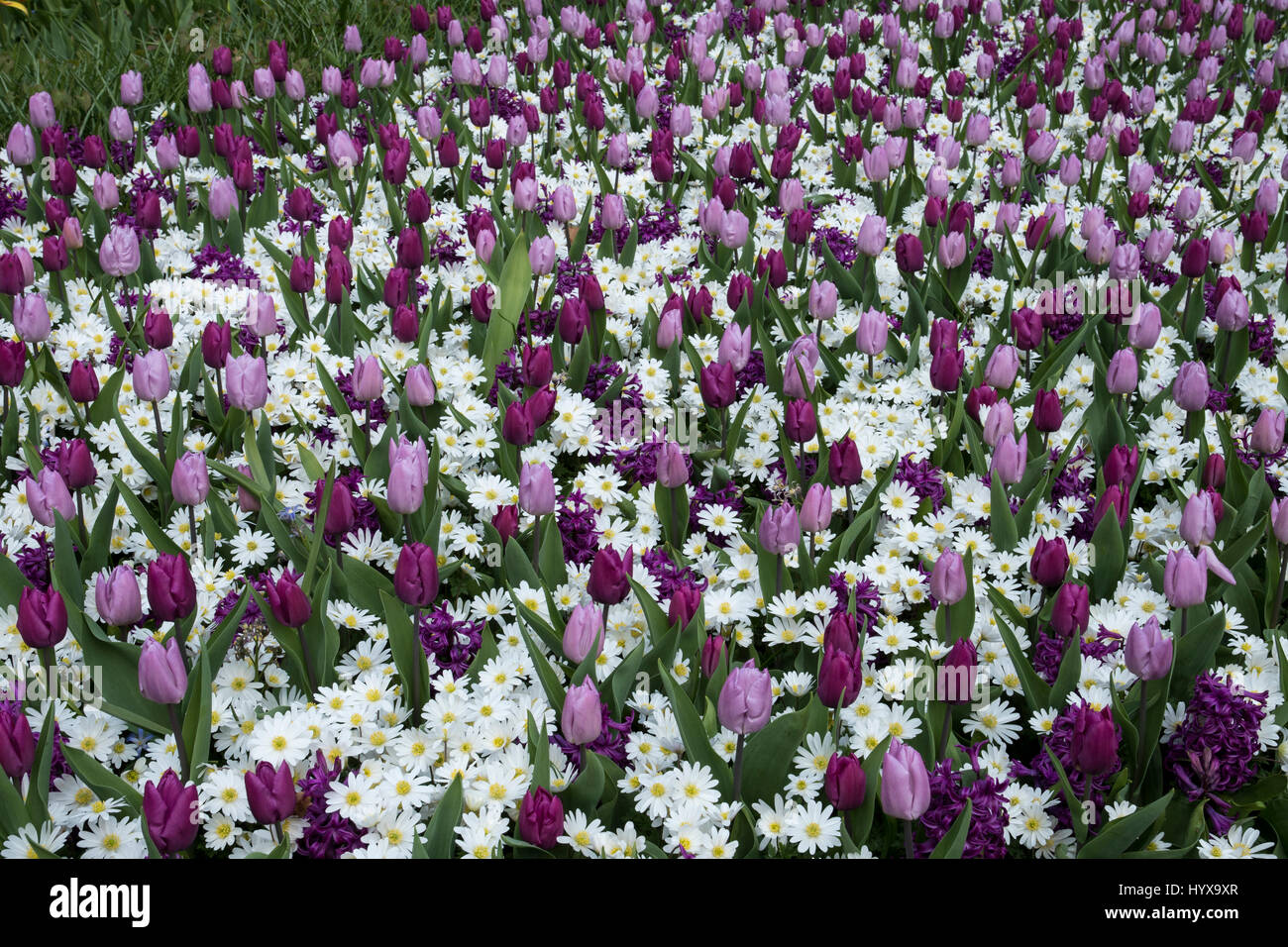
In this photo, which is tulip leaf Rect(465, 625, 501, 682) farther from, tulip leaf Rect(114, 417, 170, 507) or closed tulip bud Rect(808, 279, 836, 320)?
closed tulip bud Rect(808, 279, 836, 320)

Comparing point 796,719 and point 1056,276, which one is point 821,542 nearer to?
point 796,719

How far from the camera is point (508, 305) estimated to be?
12.6 feet

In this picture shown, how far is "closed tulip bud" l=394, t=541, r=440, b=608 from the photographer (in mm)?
2225

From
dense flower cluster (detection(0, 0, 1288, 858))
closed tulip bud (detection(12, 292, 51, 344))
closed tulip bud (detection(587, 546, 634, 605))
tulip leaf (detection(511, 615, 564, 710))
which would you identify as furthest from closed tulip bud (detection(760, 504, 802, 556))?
closed tulip bud (detection(12, 292, 51, 344))

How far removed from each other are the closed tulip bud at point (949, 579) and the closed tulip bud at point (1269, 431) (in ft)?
3.58

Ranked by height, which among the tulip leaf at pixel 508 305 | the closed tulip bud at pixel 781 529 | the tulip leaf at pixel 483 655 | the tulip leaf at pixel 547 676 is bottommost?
the tulip leaf at pixel 547 676

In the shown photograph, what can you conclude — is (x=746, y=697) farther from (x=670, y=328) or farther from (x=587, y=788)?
(x=670, y=328)

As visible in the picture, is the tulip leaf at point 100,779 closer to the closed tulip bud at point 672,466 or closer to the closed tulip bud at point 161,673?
the closed tulip bud at point 161,673

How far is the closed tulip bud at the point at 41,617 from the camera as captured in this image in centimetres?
216

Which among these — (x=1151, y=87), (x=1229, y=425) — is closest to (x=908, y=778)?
(x=1229, y=425)

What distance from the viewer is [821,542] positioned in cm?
292

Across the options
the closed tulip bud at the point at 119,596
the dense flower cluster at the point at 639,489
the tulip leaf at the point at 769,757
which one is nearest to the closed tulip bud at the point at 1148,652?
the dense flower cluster at the point at 639,489

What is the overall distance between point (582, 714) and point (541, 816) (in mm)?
208

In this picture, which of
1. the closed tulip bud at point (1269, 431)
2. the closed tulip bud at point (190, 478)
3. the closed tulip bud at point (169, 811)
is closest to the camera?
the closed tulip bud at point (169, 811)
